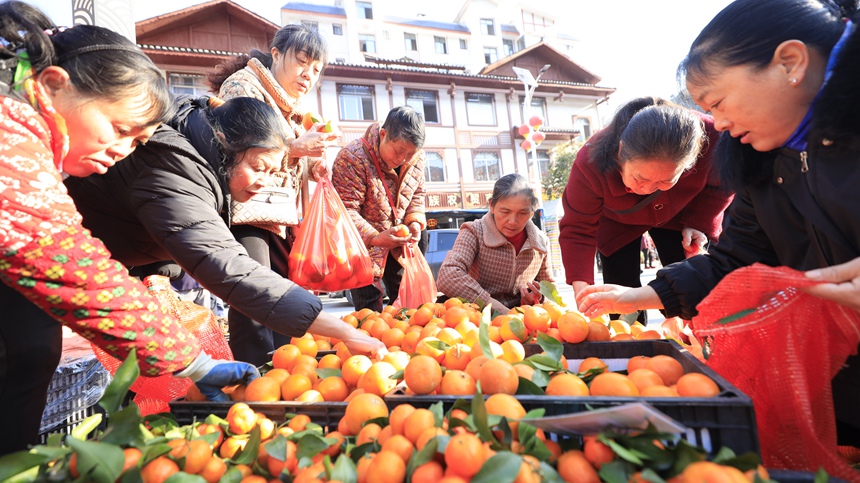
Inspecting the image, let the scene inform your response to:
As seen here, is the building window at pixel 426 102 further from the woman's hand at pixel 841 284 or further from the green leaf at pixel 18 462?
the green leaf at pixel 18 462

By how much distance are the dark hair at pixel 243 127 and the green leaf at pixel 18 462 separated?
1.11 m

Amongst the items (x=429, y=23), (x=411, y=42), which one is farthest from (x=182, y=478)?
(x=429, y=23)

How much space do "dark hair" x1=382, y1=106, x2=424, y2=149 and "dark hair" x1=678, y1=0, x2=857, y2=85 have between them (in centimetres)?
186

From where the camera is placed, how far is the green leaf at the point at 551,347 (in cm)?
131

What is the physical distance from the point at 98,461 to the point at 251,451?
27cm

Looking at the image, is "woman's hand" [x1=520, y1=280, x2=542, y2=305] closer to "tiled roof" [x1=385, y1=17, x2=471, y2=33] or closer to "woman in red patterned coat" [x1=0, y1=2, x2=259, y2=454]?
"woman in red patterned coat" [x1=0, y1=2, x2=259, y2=454]

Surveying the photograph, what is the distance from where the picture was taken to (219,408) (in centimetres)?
120

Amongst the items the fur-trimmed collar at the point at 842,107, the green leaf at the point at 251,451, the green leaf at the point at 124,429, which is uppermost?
the fur-trimmed collar at the point at 842,107

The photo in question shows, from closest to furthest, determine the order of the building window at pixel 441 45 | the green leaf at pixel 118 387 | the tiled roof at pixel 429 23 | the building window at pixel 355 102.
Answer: the green leaf at pixel 118 387 → the building window at pixel 355 102 → the tiled roof at pixel 429 23 → the building window at pixel 441 45

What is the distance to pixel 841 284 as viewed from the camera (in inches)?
35.9

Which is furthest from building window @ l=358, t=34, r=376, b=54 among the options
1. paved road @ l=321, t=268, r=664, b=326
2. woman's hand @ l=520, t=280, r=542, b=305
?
woman's hand @ l=520, t=280, r=542, b=305

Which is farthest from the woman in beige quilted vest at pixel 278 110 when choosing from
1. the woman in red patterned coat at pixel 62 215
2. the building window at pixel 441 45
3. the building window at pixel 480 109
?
the building window at pixel 441 45

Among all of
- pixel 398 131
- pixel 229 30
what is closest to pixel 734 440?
pixel 398 131

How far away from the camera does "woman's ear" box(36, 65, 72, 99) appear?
112 centimetres
